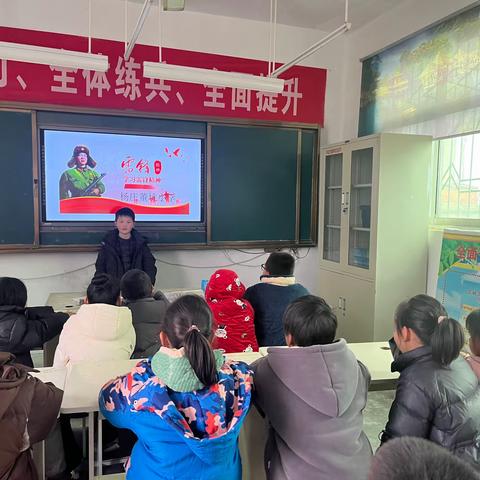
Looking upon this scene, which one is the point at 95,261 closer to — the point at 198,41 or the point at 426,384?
the point at 198,41

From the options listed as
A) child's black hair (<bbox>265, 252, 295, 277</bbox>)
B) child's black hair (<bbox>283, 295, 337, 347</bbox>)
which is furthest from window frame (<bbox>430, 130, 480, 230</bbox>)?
child's black hair (<bbox>283, 295, 337, 347</bbox>)

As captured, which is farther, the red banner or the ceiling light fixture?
the red banner

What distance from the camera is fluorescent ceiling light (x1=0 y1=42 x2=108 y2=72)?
290 centimetres

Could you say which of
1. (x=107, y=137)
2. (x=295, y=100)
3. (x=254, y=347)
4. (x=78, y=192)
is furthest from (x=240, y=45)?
(x=254, y=347)

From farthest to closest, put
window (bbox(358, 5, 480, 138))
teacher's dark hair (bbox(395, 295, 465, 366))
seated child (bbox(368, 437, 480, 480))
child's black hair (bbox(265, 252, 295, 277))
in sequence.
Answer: window (bbox(358, 5, 480, 138)), child's black hair (bbox(265, 252, 295, 277)), teacher's dark hair (bbox(395, 295, 465, 366)), seated child (bbox(368, 437, 480, 480))

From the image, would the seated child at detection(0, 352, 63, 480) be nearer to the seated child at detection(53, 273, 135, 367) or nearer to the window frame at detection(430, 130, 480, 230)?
the seated child at detection(53, 273, 135, 367)

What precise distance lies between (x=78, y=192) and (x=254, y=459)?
10.3ft

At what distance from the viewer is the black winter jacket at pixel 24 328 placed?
2.26 m

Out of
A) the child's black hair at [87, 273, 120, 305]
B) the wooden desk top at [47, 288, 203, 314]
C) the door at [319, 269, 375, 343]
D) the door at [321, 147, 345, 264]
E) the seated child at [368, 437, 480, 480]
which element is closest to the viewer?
the seated child at [368, 437, 480, 480]

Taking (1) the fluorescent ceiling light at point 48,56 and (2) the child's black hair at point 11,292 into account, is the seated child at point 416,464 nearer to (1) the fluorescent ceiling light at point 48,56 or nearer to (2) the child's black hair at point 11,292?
(2) the child's black hair at point 11,292

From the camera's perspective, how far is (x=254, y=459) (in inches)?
81.7

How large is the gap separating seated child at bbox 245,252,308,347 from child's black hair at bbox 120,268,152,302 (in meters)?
0.65

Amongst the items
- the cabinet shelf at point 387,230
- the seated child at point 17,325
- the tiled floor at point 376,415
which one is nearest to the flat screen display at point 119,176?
the cabinet shelf at point 387,230

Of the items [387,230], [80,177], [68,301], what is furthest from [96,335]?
[387,230]
